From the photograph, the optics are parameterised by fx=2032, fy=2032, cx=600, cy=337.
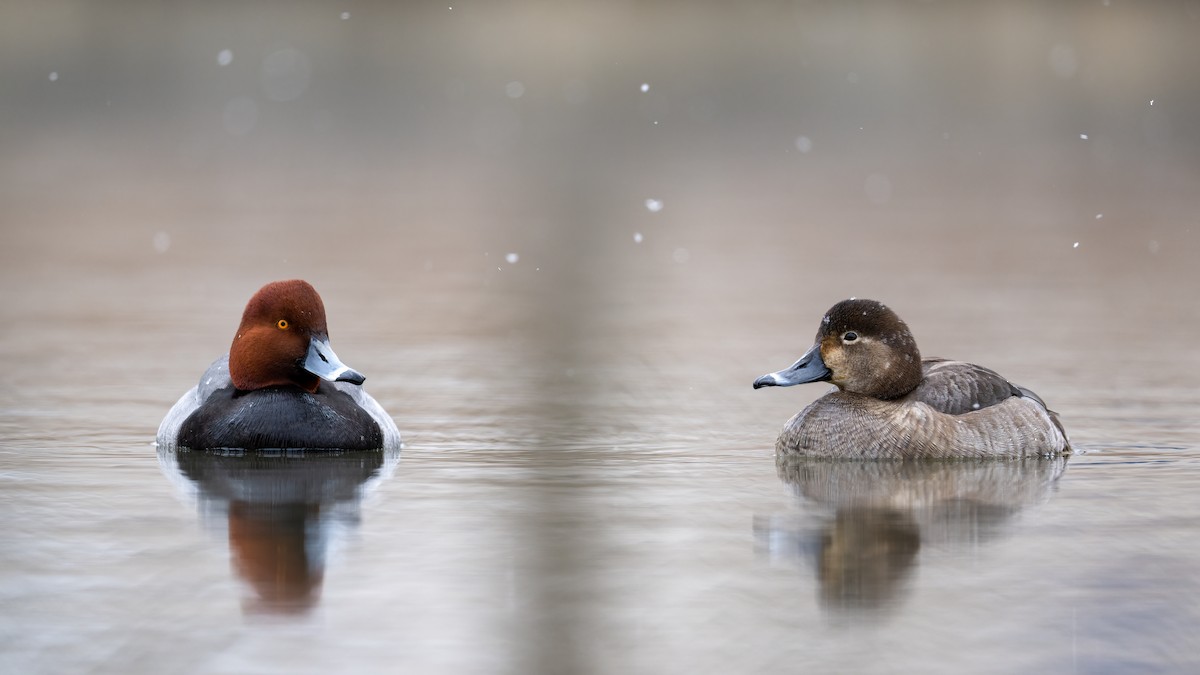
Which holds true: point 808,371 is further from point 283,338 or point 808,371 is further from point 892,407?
point 283,338

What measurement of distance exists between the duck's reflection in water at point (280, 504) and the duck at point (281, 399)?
65mm

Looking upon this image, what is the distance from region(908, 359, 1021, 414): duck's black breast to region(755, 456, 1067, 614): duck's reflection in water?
1.00 ft

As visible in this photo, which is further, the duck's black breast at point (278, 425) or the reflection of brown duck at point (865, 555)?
the duck's black breast at point (278, 425)

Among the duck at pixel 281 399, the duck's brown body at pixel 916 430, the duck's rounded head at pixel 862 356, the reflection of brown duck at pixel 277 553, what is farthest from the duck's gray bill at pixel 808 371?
the reflection of brown duck at pixel 277 553

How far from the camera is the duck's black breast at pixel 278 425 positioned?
27.4 feet

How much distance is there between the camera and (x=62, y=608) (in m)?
5.57

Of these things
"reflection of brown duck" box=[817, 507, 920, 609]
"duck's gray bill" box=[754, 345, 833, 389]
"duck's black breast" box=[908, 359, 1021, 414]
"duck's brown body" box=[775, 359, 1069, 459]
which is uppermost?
"duck's gray bill" box=[754, 345, 833, 389]

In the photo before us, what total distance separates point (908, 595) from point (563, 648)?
111 cm

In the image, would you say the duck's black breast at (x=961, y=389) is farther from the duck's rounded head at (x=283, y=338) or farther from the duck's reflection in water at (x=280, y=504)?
the duck's rounded head at (x=283, y=338)

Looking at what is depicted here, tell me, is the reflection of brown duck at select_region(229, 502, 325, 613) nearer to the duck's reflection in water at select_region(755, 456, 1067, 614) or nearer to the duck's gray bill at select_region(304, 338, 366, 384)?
the duck's gray bill at select_region(304, 338, 366, 384)

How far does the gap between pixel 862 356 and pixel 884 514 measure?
1.56 m

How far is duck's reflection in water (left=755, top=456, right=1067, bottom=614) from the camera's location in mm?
6004

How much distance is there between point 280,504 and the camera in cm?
721

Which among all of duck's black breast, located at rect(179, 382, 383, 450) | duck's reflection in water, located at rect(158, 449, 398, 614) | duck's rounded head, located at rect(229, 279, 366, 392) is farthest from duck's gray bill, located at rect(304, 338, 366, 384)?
duck's reflection in water, located at rect(158, 449, 398, 614)
